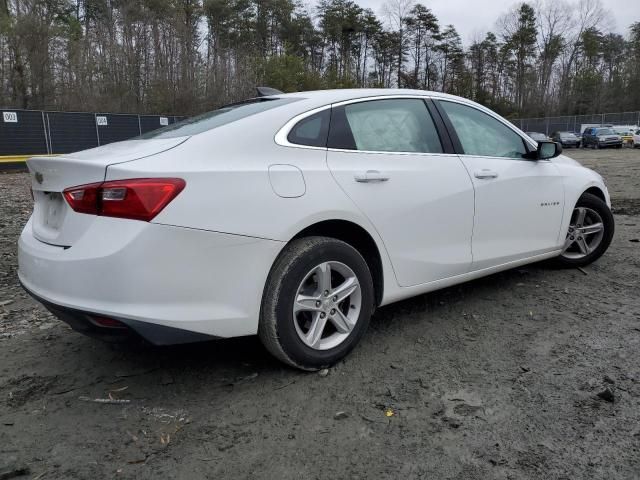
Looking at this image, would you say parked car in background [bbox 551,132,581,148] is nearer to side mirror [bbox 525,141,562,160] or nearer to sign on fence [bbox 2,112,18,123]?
sign on fence [bbox 2,112,18,123]

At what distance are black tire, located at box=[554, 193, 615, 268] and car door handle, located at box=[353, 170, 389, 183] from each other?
2524 millimetres

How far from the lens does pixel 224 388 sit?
2744 mm

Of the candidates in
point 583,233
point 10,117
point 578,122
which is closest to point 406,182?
point 583,233

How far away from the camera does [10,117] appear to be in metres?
18.9

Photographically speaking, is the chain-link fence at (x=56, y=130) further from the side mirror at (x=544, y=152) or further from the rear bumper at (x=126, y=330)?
the rear bumper at (x=126, y=330)

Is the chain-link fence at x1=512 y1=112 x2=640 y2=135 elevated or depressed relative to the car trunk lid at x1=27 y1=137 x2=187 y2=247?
elevated

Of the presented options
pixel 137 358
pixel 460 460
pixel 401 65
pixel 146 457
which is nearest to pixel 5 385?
pixel 137 358

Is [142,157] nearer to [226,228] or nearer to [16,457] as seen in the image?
[226,228]

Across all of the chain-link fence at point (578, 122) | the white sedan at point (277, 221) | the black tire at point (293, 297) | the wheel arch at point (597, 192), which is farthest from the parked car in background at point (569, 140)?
the black tire at point (293, 297)

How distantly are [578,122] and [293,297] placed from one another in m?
59.3

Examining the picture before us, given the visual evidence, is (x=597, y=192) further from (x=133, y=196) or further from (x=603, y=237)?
(x=133, y=196)

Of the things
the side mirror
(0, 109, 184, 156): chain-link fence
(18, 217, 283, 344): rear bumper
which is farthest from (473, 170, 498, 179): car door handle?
(0, 109, 184, 156): chain-link fence

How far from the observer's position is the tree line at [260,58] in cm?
3002

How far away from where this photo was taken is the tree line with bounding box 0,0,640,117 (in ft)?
98.5
